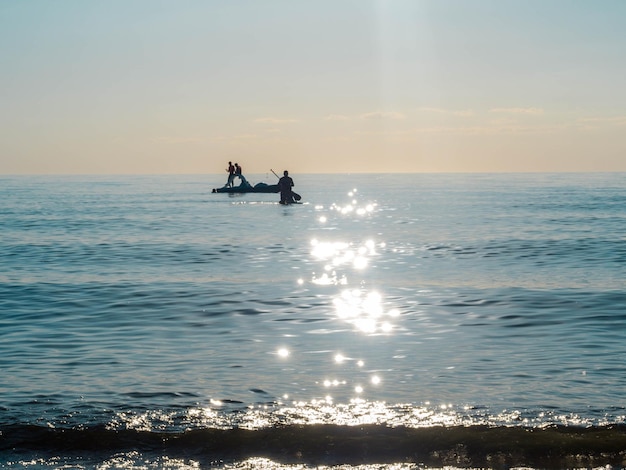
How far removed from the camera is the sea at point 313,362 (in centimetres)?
889

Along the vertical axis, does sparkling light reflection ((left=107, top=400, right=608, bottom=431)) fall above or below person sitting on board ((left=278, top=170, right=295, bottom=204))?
below

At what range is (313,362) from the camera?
510 inches

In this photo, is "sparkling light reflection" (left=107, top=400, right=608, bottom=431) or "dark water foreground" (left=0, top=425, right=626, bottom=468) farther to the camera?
"sparkling light reflection" (left=107, top=400, right=608, bottom=431)

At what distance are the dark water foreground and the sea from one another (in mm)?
24

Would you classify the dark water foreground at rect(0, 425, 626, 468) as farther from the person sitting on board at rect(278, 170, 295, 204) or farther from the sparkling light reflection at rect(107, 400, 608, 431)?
the person sitting on board at rect(278, 170, 295, 204)

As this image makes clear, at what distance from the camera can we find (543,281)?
23.0 m

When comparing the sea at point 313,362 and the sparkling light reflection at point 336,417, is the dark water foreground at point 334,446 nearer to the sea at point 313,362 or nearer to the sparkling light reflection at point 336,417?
the sea at point 313,362

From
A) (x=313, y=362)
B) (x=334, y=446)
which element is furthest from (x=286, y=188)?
(x=334, y=446)

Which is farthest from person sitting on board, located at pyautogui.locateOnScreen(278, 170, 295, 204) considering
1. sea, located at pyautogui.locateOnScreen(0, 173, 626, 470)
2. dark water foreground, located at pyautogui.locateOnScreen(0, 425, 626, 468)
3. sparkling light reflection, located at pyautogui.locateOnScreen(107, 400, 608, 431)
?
dark water foreground, located at pyautogui.locateOnScreen(0, 425, 626, 468)

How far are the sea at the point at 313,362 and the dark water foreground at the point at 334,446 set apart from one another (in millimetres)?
24

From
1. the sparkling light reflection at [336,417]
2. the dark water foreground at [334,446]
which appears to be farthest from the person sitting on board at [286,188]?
the dark water foreground at [334,446]

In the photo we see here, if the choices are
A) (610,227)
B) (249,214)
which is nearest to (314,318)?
(610,227)

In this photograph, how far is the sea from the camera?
8891mm

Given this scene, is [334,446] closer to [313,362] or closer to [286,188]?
[313,362]
